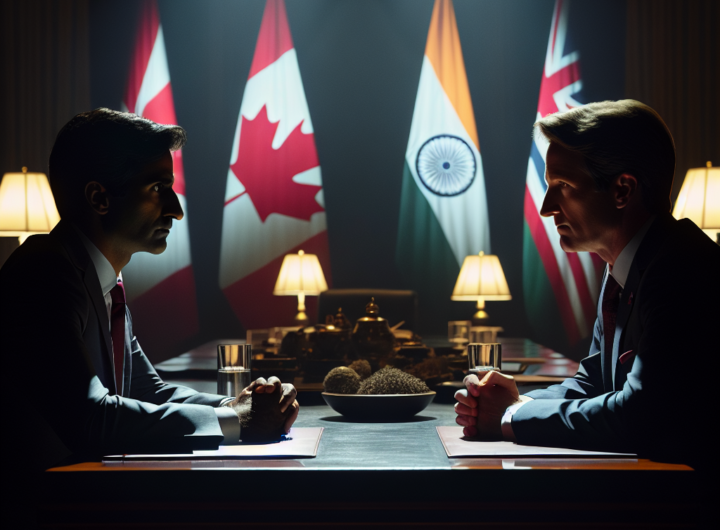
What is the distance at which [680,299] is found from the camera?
1.02 m

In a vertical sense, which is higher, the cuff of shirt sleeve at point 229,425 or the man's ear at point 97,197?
the man's ear at point 97,197

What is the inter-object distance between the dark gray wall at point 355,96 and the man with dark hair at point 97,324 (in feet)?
17.9

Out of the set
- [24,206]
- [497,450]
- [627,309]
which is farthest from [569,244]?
[24,206]

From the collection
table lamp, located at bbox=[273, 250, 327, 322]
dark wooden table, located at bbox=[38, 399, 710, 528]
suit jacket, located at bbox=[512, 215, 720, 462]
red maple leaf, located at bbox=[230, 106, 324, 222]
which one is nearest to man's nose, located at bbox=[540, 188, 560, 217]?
suit jacket, located at bbox=[512, 215, 720, 462]

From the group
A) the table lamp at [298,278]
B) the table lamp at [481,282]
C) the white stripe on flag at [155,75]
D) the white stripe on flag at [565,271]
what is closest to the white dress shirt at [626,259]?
the table lamp at [481,282]

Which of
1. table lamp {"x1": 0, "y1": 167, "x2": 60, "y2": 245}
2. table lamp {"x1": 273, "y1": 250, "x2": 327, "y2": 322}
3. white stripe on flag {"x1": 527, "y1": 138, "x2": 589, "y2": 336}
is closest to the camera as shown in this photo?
table lamp {"x1": 0, "y1": 167, "x2": 60, "y2": 245}

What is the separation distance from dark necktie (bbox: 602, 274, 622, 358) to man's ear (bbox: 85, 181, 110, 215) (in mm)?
906

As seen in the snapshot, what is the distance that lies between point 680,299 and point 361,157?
19.6 feet

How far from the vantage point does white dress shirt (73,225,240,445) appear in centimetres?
108

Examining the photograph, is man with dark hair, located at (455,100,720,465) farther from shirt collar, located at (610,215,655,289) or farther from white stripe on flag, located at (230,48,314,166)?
white stripe on flag, located at (230,48,314,166)

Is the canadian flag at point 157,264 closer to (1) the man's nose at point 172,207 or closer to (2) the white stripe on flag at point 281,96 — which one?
(2) the white stripe on flag at point 281,96

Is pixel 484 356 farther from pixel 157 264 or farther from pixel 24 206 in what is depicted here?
pixel 157 264

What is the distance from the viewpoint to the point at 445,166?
683 cm

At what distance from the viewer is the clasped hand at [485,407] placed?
116 cm
